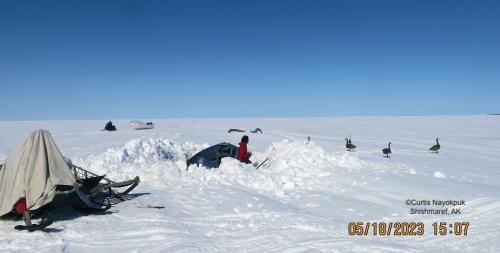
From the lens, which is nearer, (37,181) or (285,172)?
(37,181)

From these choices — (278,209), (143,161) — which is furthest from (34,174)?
(143,161)

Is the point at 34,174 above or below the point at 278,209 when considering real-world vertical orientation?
above

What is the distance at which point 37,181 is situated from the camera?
21.8ft

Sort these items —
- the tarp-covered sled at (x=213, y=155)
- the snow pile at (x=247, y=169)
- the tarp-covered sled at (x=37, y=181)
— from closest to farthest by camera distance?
the tarp-covered sled at (x=37, y=181) → the snow pile at (x=247, y=169) → the tarp-covered sled at (x=213, y=155)

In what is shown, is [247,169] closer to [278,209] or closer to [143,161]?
[278,209]

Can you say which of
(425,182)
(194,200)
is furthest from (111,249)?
(425,182)

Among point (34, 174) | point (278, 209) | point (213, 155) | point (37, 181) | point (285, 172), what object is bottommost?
point (278, 209)

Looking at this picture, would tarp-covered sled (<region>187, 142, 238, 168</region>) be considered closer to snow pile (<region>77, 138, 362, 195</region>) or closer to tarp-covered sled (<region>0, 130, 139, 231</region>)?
snow pile (<region>77, 138, 362, 195</region>)

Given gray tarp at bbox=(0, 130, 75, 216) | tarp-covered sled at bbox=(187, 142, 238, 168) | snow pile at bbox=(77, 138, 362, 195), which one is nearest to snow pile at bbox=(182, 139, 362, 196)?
snow pile at bbox=(77, 138, 362, 195)

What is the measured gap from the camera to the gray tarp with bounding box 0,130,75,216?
21.4 feet

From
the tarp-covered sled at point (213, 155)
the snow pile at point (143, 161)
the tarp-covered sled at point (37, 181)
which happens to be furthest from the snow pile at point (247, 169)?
the tarp-covered sled at point (37, 181)

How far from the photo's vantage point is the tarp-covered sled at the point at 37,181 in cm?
651

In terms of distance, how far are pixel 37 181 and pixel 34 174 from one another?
159 millimetres

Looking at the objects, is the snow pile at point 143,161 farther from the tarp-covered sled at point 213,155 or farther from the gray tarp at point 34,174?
the gray tarp at point 34,174
